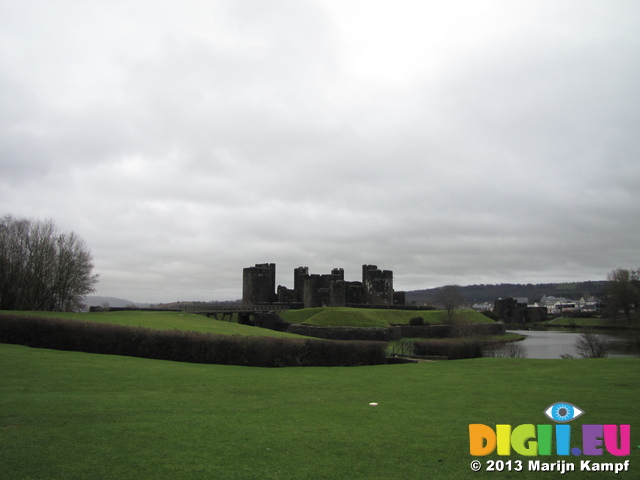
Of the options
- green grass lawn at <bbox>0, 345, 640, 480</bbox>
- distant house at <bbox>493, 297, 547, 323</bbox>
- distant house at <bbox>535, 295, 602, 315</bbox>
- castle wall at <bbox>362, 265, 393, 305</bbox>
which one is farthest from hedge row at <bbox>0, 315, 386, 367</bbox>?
distant house at <bbox>535, 295, 602, 315</bbox>

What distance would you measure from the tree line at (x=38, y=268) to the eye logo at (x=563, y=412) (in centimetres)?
4078

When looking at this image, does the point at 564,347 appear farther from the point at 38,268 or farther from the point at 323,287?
the point at 38,268

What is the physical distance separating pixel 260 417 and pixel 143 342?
38.9 feet

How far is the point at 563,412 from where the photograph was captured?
29.3 feet

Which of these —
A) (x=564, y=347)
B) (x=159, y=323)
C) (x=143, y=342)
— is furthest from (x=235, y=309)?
(x=564, y=347)

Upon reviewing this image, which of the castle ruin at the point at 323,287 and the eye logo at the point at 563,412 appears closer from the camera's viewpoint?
the eye logo at the point at 563,412

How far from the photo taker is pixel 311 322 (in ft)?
148

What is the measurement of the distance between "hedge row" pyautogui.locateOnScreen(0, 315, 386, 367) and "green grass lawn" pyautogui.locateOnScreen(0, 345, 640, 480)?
9.78ft

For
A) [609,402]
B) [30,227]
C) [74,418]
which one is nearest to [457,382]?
[609,402]

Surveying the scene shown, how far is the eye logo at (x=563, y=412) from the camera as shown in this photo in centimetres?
846

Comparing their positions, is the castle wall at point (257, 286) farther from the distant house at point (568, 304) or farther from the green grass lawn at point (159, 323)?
the distant house at point (568, 304)

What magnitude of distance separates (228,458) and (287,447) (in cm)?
93

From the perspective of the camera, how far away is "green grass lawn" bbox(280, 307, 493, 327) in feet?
149

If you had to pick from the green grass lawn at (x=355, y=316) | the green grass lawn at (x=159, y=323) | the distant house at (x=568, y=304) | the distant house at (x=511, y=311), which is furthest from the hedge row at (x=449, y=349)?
the distant house at (x=568, y=304)
